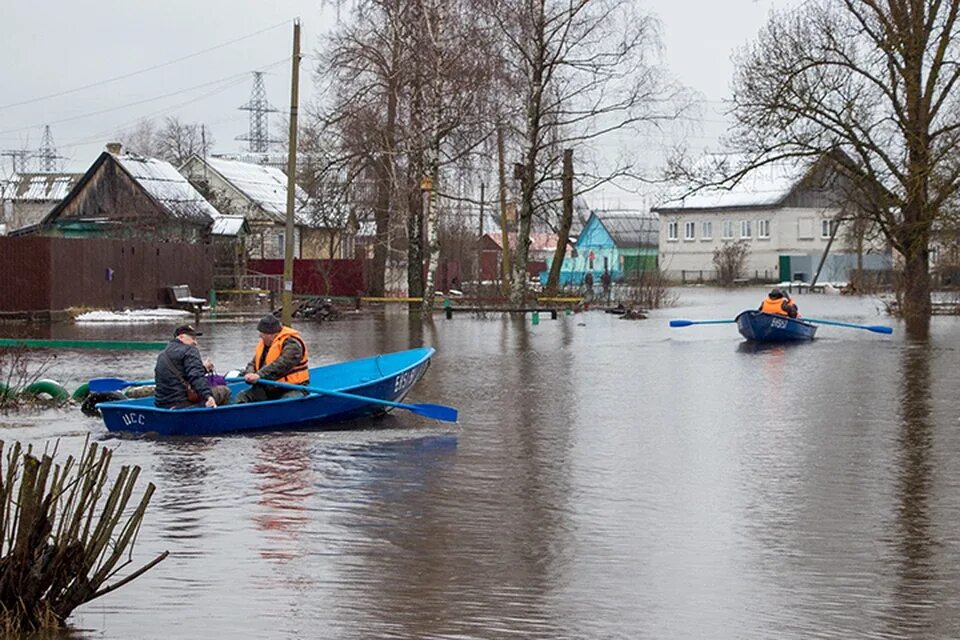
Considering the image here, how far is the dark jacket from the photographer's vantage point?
16.5 meters

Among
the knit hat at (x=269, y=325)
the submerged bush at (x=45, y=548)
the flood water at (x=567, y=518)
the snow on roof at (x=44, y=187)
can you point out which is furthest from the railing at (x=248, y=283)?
the submerged bush at (x=45, y=548)

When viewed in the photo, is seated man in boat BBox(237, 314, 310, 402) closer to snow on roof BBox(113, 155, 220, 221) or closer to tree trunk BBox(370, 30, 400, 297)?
tree trunk BBox(370, 30, 400, 297)

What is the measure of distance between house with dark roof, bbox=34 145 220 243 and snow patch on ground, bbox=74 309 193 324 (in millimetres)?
12806

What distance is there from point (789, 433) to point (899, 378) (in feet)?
25.6

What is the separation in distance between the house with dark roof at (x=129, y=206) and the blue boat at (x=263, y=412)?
138 feet

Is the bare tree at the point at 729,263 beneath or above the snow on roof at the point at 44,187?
beneath

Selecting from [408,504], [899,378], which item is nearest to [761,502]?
[408,504]

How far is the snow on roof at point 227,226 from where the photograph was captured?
2443 inches

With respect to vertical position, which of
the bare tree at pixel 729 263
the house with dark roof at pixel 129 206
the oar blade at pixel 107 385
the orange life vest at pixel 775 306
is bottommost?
the oar blade at pixel 107 385

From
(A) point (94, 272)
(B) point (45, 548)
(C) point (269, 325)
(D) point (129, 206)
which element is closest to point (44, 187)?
(D) point (129, 206)

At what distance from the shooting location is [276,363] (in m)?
17.5

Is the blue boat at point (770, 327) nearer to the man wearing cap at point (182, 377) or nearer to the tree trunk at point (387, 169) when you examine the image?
the tree trunk at point (387, 169)

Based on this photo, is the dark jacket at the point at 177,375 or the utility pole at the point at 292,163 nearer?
the dark jacket at the point at 177,375

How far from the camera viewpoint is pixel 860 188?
142ft
